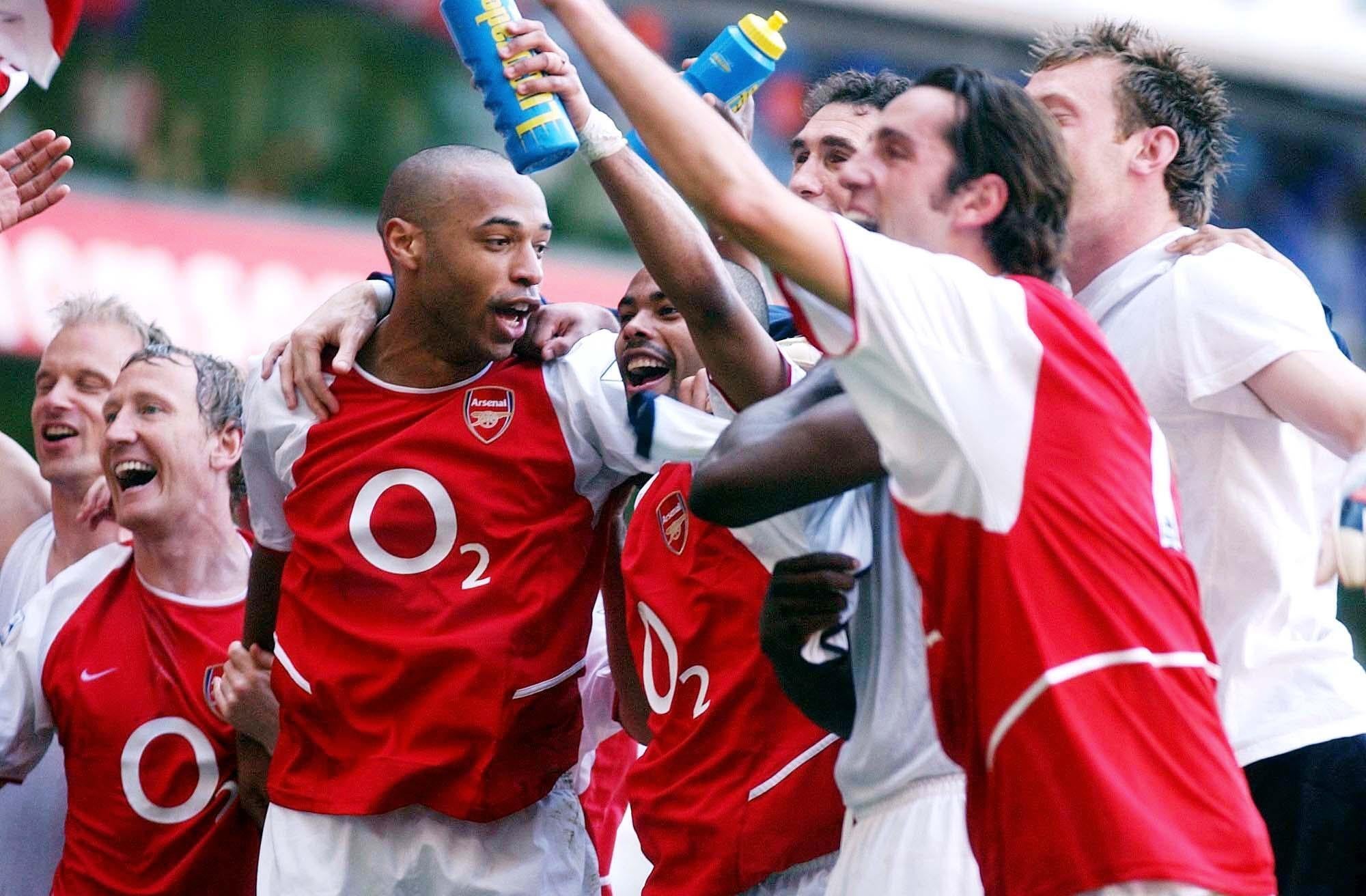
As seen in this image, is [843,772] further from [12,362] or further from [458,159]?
[12,362]

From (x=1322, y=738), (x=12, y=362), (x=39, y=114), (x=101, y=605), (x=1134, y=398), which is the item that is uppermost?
(x=1134, y=398)

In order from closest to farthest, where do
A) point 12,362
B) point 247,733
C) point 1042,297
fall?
point 1042,297
point 247,733
point 12,362

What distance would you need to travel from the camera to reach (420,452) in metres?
3.43

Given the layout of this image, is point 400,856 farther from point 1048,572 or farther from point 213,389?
point 1048,572

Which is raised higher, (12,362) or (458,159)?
(458,159)

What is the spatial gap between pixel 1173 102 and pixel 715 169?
5.73ft

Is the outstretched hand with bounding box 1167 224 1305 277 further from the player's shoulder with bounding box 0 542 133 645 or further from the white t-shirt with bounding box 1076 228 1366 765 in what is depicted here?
the player's shoulder with bounding box 0 542 133 645

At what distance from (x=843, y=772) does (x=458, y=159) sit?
1702 millimetres

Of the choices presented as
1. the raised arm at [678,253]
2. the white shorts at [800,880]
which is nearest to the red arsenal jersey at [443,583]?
the raised arm at [678,253]

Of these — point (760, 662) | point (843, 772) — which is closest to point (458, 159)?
point (760, 662)

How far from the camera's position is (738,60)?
3492mm

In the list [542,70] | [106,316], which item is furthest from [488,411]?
[106,316]

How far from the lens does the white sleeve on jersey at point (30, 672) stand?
3979 mm

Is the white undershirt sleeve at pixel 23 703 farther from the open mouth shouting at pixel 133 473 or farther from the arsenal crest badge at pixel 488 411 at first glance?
the arsenal crest badge at pixel 488 411
